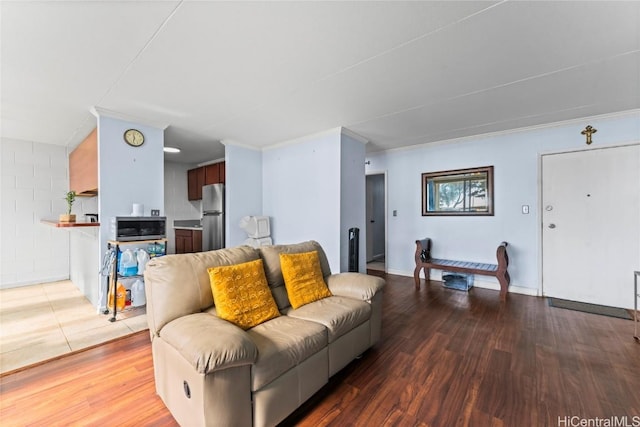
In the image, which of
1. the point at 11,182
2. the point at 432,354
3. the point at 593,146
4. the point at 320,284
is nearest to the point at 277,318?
the point at 320,284

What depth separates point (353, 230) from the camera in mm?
3910

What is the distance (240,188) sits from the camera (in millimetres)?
4492

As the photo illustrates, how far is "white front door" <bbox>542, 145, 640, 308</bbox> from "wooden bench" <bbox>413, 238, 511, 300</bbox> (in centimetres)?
58

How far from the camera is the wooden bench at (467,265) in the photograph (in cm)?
358

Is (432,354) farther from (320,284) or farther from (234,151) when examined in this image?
(234,151)

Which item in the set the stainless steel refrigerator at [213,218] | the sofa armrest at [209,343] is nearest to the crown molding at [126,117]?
the stainless steel refrigerator at [213,218]

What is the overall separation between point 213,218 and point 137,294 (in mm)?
1867

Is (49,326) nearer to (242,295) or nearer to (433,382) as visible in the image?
(242,295)

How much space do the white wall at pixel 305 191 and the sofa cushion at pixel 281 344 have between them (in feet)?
6.62

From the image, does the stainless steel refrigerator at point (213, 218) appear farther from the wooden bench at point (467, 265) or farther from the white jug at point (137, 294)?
the wooden bench at point (467, 265)

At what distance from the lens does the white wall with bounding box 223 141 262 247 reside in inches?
172

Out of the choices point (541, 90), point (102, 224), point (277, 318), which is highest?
point (541, 90)

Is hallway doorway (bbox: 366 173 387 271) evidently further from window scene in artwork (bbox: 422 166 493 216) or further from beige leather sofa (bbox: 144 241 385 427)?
beige leather sofa (bbox: 144 241 385 427)

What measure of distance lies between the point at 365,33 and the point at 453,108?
70.2 inches
